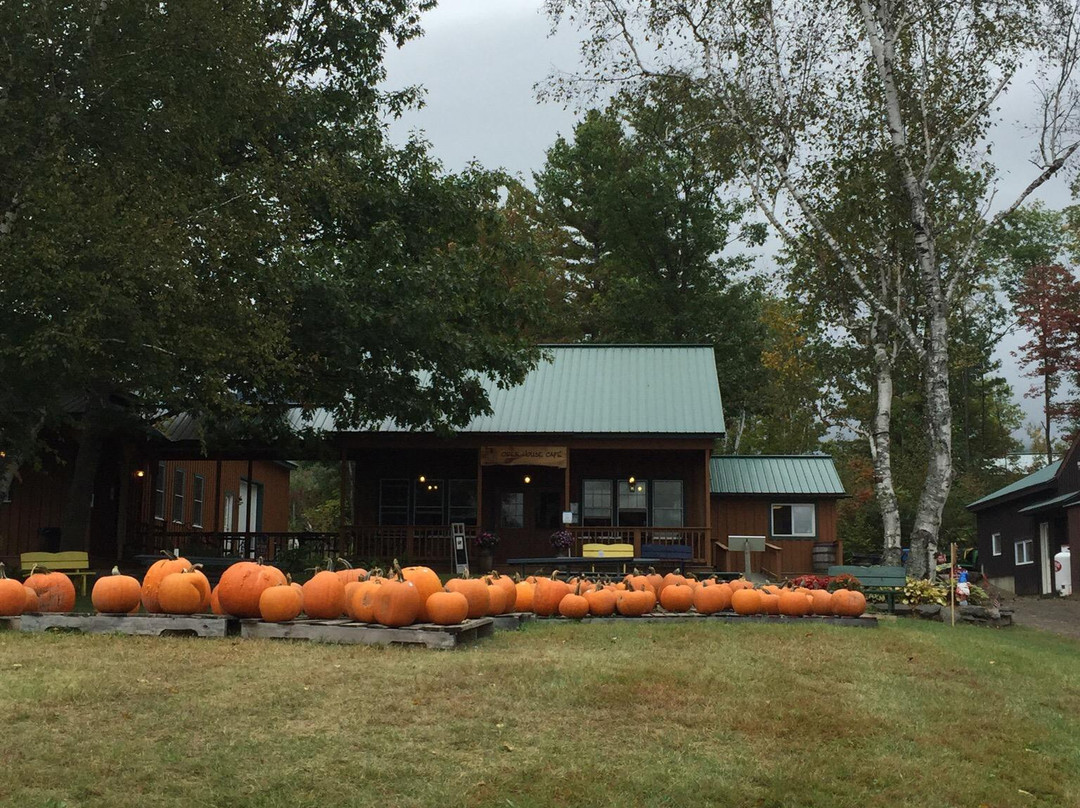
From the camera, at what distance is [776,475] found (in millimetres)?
26672

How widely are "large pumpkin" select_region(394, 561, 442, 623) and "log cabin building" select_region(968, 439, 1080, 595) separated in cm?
2033

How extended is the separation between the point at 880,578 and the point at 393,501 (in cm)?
1312

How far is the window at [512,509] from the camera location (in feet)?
84.4

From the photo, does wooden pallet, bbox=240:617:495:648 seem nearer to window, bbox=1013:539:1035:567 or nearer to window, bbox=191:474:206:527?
window, bbox=191:474:206:527

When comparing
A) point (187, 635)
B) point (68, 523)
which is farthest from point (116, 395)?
point (187, 635)

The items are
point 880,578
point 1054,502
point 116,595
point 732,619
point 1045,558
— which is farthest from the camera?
point 1045,558

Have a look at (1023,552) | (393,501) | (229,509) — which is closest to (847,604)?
(393,501)

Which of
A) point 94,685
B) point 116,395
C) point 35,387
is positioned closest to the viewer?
point 94,685

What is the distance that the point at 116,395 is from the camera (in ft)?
73.4

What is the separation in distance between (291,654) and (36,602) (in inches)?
132

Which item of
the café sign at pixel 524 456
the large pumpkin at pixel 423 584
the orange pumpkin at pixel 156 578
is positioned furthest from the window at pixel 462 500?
the large pumpkin at pixel 423 584

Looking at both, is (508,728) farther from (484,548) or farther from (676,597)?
(484,548)

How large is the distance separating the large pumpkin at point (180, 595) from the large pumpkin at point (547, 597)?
374 cm

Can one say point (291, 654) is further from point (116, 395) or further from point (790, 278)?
point (790, 278)
